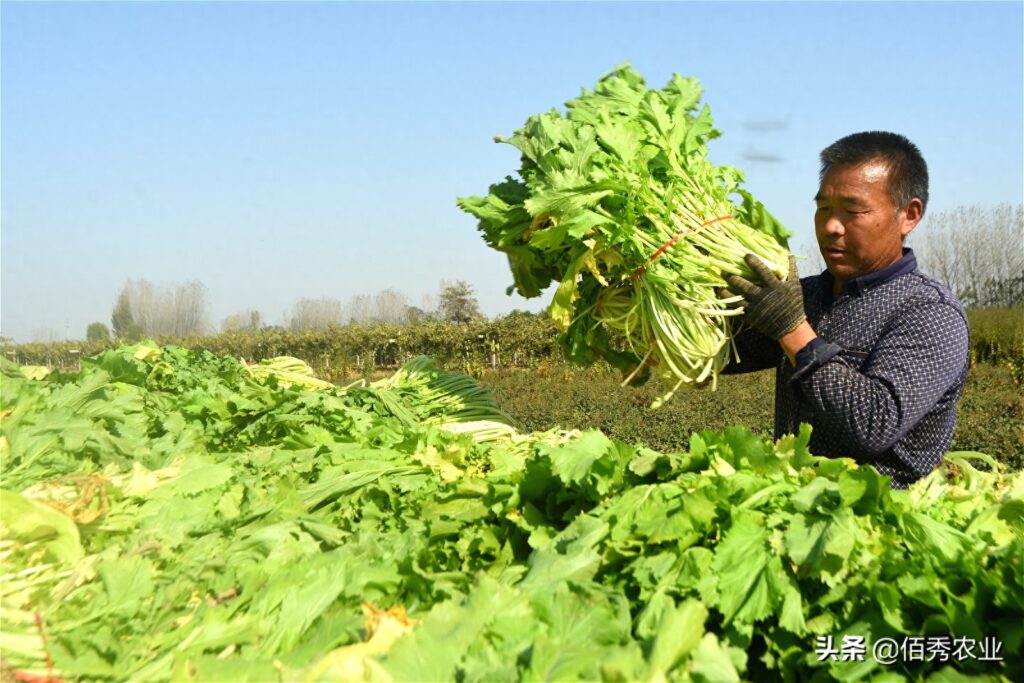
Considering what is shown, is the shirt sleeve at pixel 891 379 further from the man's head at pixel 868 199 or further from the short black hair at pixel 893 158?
the short black hair at pixel 893 158

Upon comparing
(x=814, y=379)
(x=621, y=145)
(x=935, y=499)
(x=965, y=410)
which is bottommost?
(x=965, y=410)

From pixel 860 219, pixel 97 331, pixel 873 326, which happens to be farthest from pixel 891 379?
pixel 97 331

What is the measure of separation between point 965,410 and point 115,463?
9.51 meters

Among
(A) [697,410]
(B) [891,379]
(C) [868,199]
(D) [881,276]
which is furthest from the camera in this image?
(A) [697,410]

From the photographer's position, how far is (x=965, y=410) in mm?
9406

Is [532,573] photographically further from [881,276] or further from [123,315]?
[123,315]

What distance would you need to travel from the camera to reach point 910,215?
2.84m

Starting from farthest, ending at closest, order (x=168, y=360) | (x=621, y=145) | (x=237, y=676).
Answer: (x=168, y=360), (x=621, y=145), (x=237, y=676)

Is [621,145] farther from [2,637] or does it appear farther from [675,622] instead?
[2,637]

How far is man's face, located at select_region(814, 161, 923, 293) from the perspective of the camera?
272 cm

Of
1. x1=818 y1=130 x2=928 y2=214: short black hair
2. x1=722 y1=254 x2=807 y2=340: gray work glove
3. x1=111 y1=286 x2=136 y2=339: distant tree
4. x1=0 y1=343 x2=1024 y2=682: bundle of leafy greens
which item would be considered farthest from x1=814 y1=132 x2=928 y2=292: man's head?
x1=111 y1=286 x2=136 y2=339: distant tree

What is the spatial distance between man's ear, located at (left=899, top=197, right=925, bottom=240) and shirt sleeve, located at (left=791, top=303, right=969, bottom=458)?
0.32 meters

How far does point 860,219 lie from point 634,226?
2.52 feet

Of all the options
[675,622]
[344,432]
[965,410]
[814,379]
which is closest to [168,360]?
[344,432]
